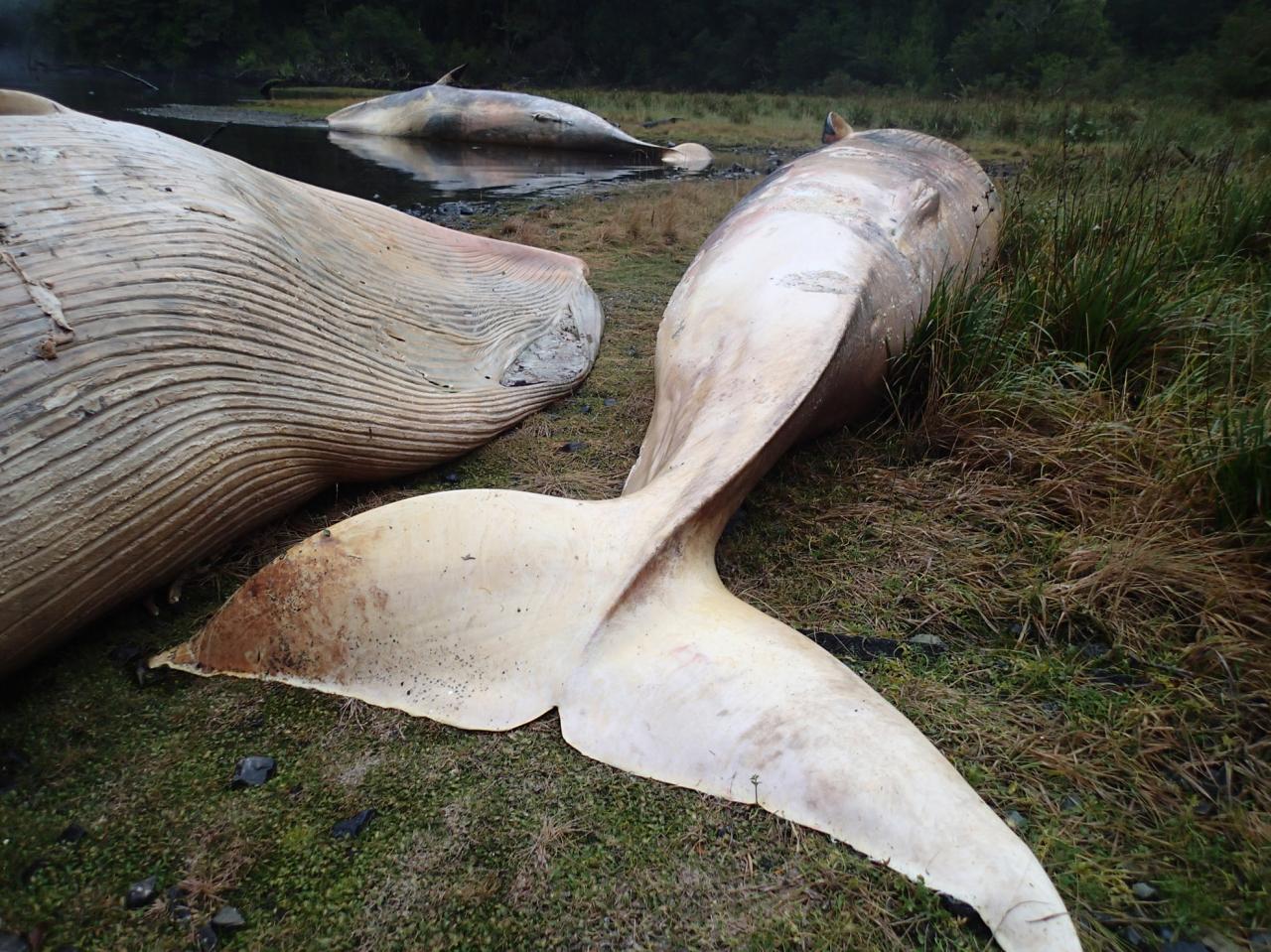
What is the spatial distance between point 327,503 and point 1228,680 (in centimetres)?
276

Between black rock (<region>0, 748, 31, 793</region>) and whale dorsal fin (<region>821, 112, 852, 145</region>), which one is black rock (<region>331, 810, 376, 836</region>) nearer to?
black rock (<region>0, 748, 31, 793</region>)

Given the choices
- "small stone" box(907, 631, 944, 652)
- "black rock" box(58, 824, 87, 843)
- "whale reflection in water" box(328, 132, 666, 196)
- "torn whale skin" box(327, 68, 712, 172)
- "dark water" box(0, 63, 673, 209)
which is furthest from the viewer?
"torn whale skin" box(327, 68, 712, 172)

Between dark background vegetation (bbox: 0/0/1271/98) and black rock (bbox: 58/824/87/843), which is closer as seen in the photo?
black rock (bbox: 58/824/87/843)

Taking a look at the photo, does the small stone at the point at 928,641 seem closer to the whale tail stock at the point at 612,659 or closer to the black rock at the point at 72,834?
the whale tail stock at the point at 612,659

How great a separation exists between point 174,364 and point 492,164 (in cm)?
984

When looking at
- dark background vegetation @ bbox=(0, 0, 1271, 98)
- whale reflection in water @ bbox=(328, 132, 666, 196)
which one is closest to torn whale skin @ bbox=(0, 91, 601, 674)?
whale reflection in water @ bbox=(328, 132, 666, 196)

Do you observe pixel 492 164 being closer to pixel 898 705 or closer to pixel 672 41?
pixel 898 705

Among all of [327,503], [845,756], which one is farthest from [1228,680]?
[327,503]

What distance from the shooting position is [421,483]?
10.3 ft

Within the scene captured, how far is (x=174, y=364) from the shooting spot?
7.71ft

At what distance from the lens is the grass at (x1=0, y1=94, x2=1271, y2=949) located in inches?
61.1

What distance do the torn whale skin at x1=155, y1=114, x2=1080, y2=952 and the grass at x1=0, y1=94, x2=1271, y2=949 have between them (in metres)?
0.16

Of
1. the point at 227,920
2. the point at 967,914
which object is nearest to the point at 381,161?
the point at 227,920

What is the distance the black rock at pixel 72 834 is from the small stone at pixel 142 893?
206 millimetres
